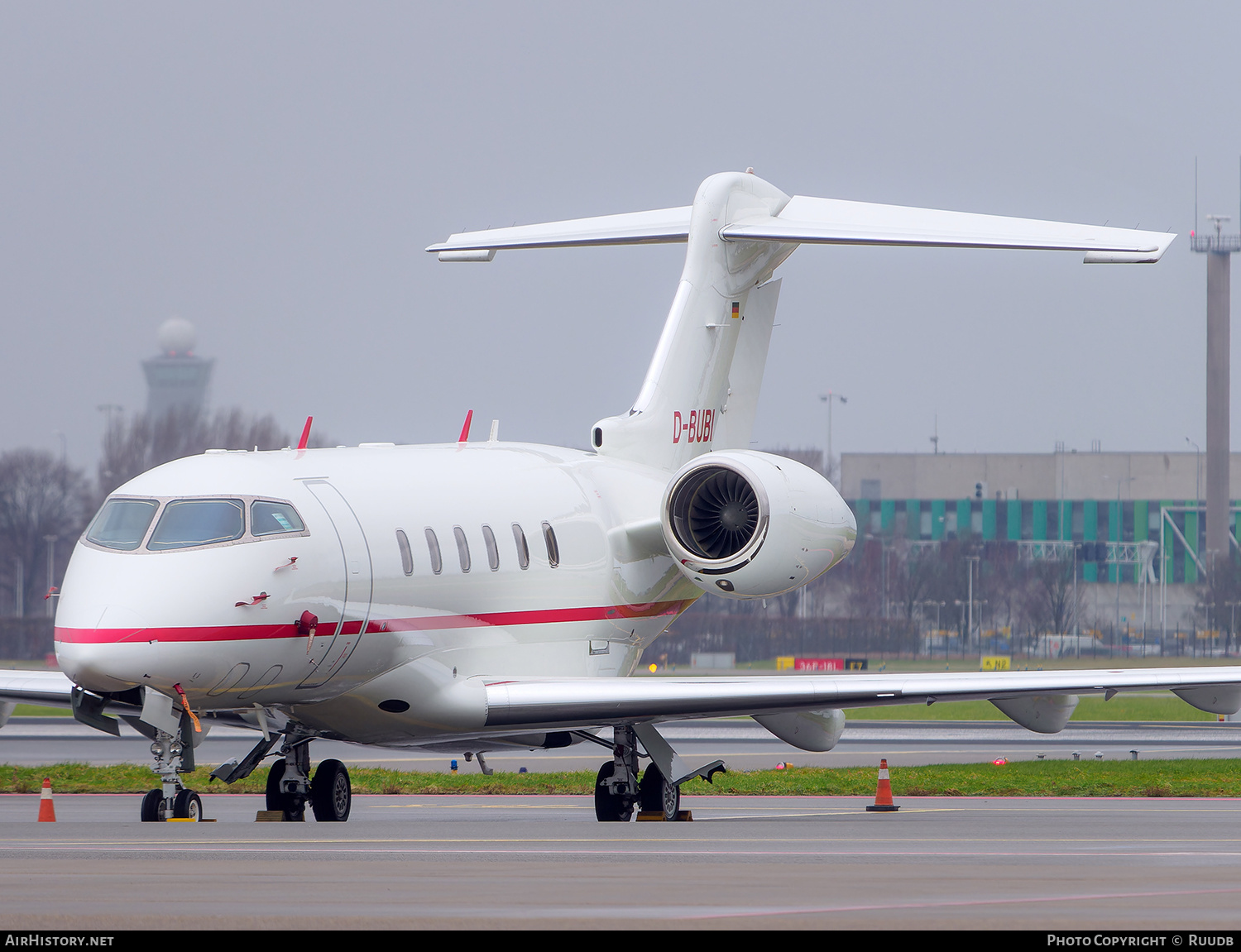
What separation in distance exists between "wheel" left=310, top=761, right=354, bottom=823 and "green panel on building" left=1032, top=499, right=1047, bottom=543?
103493 mm

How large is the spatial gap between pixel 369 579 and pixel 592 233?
7.84 metres

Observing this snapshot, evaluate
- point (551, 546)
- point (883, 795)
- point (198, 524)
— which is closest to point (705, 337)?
point (551, 546)

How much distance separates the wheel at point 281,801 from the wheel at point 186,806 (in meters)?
2.04

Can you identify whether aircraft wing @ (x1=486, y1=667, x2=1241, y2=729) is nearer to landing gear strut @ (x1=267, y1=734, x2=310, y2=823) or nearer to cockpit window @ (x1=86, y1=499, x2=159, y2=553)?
landing gear strut @ (x1=267, y1=734, x2=310, y2=823)

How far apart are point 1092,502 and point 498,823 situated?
343 feet

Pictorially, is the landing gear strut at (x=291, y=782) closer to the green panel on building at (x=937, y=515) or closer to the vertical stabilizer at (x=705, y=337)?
the vertical stabilizer at (x=705, y=337)

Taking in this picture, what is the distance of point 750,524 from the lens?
2025 cm

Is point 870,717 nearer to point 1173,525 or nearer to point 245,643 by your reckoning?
point 245,643

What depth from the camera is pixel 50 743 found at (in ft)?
122

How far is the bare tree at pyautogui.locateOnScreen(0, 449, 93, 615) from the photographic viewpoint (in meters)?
87.5

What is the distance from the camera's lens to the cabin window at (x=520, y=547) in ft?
65.0

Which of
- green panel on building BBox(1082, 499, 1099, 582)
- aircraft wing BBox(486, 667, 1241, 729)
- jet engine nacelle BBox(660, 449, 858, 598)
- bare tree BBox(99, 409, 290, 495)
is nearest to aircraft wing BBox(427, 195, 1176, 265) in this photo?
jet engine nacelle BBox(660, 449, 858, 598)

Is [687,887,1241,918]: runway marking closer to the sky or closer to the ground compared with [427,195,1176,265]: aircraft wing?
closer to the ground
